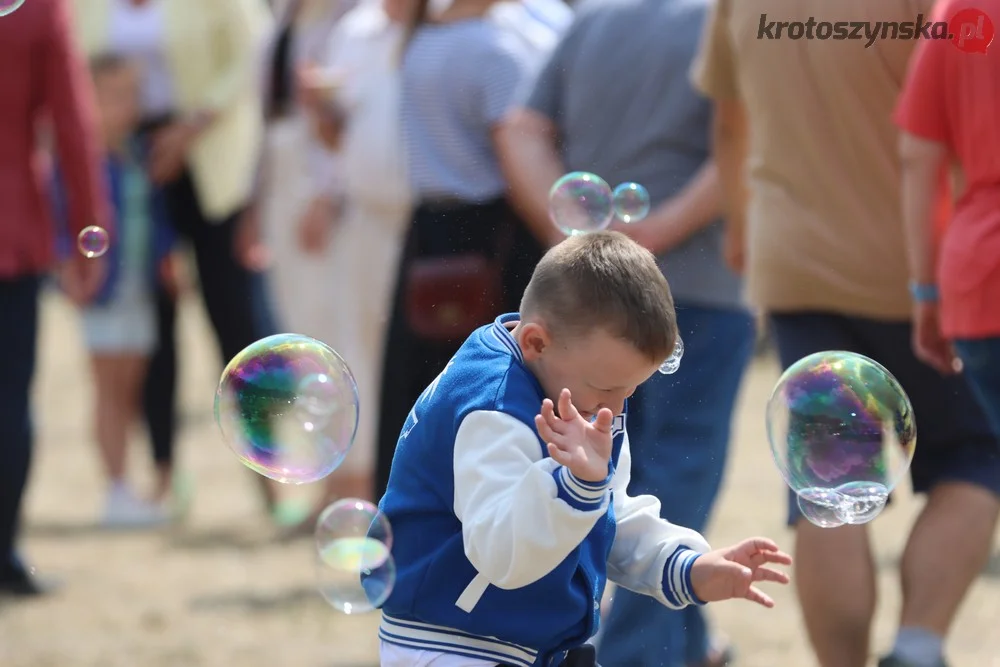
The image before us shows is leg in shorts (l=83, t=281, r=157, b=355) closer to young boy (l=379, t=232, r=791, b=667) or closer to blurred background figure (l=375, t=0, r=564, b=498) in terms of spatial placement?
blurred background figure (l=375, t=0, r=564, b=498)

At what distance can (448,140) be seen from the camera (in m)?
4.23

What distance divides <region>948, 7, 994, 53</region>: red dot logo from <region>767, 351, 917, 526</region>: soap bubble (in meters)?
0.64

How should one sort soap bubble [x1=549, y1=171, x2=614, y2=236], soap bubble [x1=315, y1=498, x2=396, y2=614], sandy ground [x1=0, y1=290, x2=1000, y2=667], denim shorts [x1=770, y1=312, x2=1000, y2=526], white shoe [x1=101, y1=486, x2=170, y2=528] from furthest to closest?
white shoe [x1=101, y1=486, x2=170, y2=528], sandy ground [x1=0, y1=290, x2=1000, y2=667], denim shorts [x1=770, y1=312, x2=1000, y2=526], soap bubble [x1=549, y1=171, x2=614, y2=236], soap bubble [x1=315, y1=498, x2=396, y2=614]

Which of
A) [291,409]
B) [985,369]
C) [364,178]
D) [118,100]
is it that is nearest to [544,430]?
[291,409]

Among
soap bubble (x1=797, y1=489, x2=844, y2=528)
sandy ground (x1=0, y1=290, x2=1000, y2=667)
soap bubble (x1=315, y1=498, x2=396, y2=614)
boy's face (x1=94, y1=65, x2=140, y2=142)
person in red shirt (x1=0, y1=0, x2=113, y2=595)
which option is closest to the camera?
soap bubble (x1=315, y1=498, x2=396, y2=614)

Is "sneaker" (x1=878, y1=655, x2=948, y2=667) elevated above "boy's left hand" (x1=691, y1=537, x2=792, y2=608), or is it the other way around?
"boy's left hand" (x1=691, y1=537, x2=792, y2=608)

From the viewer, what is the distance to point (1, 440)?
16.0 feet

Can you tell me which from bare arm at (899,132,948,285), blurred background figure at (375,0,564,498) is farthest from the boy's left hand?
blurred background figure at (375,0,564,498)

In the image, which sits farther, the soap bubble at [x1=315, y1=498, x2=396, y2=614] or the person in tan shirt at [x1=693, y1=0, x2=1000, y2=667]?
the person in tan shirt at [x1=693, y1=0, x2=1000, y2=667]

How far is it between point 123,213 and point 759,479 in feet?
8.85

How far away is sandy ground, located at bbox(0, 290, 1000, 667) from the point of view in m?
4.50

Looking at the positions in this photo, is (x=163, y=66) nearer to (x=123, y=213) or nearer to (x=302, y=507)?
(x=123, y=213)

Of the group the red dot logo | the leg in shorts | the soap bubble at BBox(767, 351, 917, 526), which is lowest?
the leg in shorts

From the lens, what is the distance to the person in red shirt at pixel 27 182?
4719mm
